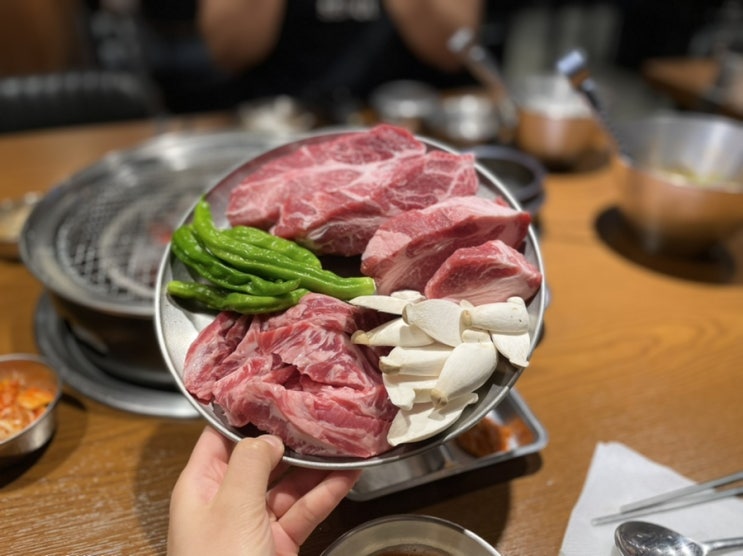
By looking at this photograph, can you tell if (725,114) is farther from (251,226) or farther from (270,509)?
(270,509)

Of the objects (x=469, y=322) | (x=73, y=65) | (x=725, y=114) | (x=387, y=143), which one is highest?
(x=387, y=143)

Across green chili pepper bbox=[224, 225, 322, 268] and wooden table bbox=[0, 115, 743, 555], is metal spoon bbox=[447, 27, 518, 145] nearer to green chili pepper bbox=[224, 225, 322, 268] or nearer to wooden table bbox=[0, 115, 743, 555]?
wooden table bbox=[0, 115, 743, 555]

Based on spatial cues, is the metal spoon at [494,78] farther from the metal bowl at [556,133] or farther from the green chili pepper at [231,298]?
the green chili pepper at [231,298]

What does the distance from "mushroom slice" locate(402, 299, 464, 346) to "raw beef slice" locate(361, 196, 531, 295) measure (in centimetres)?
17

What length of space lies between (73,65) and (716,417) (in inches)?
272

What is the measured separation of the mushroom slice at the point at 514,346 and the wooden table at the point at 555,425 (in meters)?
0.58

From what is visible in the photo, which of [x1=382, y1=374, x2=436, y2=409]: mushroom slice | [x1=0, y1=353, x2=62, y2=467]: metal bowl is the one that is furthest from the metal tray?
[x1=0, y1=353, x2=62, y2=467]: metal bowl

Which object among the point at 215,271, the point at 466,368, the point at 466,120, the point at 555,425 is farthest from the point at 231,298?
the point at 466,120

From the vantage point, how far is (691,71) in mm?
4637

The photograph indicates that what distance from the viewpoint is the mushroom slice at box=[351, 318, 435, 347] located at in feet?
3.94

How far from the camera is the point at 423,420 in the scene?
1.15 meters

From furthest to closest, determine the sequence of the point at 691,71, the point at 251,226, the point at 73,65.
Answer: the point at 73,65, the point at 691,71, the point at 251,226

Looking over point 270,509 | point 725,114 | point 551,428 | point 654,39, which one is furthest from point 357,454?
point 654,39

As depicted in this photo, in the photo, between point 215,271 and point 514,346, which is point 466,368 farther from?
point 215,271
